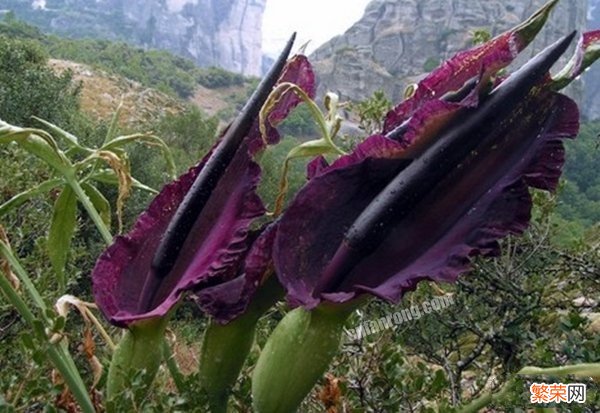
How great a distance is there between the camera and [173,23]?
71688 mm

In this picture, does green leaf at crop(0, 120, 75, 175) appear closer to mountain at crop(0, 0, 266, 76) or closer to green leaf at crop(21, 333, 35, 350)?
green leaf at crop(21, 333, 35, 350)

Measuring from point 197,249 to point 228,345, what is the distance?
69mm

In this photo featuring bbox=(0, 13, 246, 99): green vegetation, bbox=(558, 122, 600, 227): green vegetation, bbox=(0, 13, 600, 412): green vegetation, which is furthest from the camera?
bbox=(0, 13, 246, 99): green vegetation

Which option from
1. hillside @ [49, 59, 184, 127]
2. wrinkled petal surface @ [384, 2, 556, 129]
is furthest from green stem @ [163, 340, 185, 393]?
hillside @ [49, 59, 184, 127]

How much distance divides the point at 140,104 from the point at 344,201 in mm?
22225

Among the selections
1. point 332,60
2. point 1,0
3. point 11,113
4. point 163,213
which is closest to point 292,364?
point 163,213

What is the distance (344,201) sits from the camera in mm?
427

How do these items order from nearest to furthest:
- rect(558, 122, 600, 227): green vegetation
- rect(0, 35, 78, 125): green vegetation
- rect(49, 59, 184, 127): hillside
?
1. rect(0, 35, 78, 125): green vegetation
2. rect(558, 122, 600, 227): green vegetation
3. rect(49, 59, 184, 127): hillside

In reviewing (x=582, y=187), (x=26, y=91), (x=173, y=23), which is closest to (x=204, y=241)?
(x=26, y=91)

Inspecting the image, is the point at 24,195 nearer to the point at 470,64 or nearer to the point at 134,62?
the point at 470,64

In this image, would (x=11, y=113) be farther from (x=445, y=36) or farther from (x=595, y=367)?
(x=445, y=36)

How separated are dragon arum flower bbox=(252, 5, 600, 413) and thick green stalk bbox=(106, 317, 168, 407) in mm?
72

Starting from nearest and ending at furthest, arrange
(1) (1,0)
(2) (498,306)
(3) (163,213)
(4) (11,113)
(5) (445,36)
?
1. (3) (163,213)
2. (2) (498,306)
3. (4) (11,113)
4. (5) (445,36)
5. (1) (1,0)

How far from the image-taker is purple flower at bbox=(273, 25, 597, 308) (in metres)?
0.41
